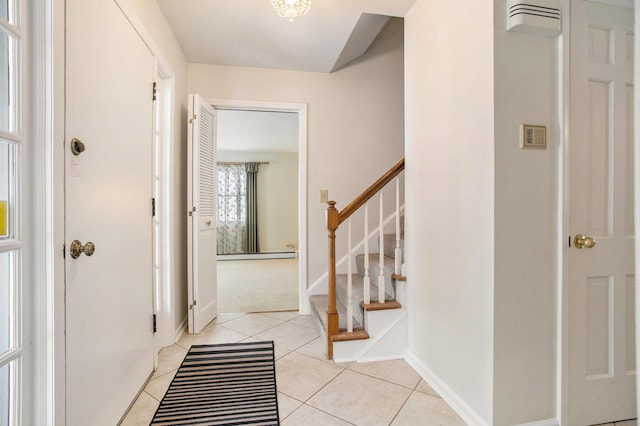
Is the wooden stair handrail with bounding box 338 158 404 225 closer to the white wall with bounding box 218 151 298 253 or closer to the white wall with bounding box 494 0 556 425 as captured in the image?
the white wall with bounding box 494 0 556 425

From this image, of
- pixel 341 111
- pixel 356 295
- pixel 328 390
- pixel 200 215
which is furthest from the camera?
pixel 341 111

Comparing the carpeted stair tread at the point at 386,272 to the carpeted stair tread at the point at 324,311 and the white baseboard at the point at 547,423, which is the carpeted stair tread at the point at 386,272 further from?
the white baseboard at the point at 547,423

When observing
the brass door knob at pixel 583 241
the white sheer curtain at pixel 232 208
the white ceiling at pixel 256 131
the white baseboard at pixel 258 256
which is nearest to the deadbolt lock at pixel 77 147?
the brass door knob at pixel 583 241

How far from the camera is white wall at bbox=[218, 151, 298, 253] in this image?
23.5ft

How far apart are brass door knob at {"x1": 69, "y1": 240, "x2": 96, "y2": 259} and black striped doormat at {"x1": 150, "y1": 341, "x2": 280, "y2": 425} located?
92cm

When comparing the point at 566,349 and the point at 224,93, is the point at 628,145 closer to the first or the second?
the point at 566,349

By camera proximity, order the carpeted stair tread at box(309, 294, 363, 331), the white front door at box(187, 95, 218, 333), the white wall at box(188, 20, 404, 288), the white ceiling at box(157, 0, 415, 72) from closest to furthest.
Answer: the white ceiling at box(157, 0, 415, 72), the carpeted stair tread at box(309, 294, 363, 331), the white front door at box(187, 95, 218, 333), the white wall at box(188, 20, 404, 288)

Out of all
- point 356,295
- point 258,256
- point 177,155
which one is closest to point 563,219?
point 356,295

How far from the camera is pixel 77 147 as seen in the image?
1.13 meters

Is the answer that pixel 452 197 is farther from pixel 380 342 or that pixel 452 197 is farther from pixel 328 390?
pixel 328 390

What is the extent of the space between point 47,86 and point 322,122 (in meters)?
2.28

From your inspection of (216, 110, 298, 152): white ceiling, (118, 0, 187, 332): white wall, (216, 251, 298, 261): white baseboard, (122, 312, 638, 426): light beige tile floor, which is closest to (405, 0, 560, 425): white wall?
(122, 312, 638, 426): light beige tile floor

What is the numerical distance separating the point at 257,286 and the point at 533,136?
3693mm

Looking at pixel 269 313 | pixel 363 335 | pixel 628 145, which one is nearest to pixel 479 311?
pixel 363 335
